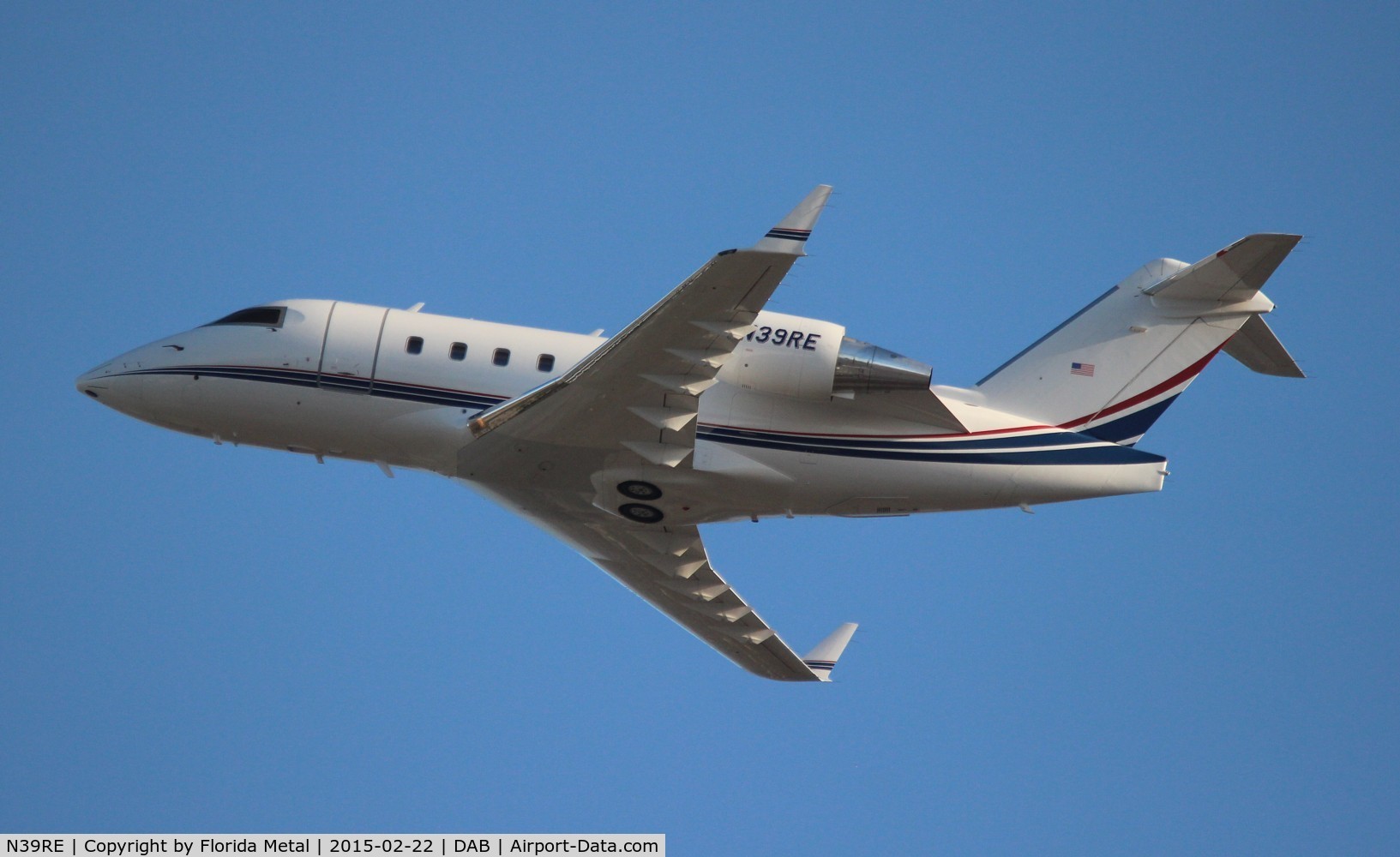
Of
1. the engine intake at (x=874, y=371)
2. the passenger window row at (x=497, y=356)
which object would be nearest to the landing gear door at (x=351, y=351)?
the passenger window row at (x=497, y=356)

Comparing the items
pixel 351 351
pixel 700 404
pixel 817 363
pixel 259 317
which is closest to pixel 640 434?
pixel 700 404

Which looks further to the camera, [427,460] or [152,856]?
[427,460]

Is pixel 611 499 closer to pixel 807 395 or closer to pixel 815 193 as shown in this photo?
pixel 807 395

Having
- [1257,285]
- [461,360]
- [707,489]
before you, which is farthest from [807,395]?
[1257,285]

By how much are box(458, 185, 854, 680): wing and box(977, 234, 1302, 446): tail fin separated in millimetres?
4869

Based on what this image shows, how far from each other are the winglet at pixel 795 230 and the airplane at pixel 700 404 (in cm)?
224

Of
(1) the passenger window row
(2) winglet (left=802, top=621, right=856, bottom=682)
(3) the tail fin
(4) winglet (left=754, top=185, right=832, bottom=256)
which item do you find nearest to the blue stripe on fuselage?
(3) the tail fin

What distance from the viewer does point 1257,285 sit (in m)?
22.6

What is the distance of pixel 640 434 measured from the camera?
70.5ft

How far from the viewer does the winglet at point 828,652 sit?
27641 mm

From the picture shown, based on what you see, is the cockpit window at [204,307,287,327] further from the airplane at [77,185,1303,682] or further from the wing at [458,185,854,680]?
the wing at [458,185,854,680]

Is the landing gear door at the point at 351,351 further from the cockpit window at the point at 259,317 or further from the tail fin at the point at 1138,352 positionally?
the tail fin at the point at 1138,352

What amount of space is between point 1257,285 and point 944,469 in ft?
16.7

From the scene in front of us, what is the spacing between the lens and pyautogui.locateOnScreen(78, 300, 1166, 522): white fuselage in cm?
2212
